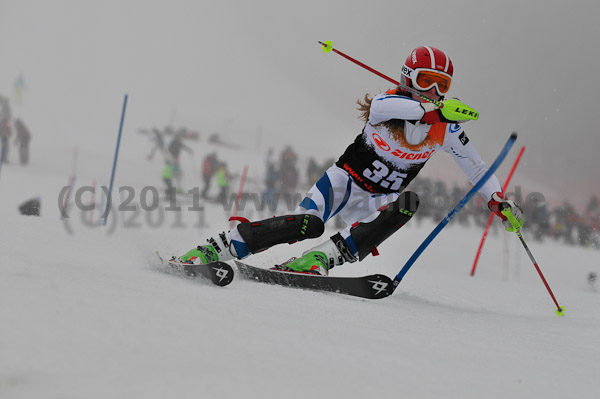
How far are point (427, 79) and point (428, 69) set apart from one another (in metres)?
0.06

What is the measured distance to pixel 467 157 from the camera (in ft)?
10.7

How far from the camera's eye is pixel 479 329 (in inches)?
86.4

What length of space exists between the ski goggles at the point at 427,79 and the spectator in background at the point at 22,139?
41.0 ft

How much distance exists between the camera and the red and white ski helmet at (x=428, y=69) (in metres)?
Answer: 2.99

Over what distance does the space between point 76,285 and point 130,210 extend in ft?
24.8

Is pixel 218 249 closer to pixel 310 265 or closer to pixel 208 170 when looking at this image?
pixel 310 265

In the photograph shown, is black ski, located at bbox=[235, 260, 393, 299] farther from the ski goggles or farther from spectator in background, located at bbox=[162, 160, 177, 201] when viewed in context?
spectator in background, located at bbox=[162, 160, 177, 201]

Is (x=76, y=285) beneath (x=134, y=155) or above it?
beneath

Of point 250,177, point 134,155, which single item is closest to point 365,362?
point 250,177

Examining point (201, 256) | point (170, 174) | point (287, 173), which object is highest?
point (287, 173)

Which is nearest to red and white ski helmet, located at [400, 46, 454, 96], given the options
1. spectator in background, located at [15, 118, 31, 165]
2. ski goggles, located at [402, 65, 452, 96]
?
ski goggles, located at [402, 65, 452, 96]

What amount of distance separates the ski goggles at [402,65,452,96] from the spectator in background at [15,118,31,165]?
12.5m

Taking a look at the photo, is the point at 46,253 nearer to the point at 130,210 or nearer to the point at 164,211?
the point at 130,210

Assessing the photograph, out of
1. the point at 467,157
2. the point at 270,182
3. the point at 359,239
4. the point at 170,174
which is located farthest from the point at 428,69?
the point at 170,174
